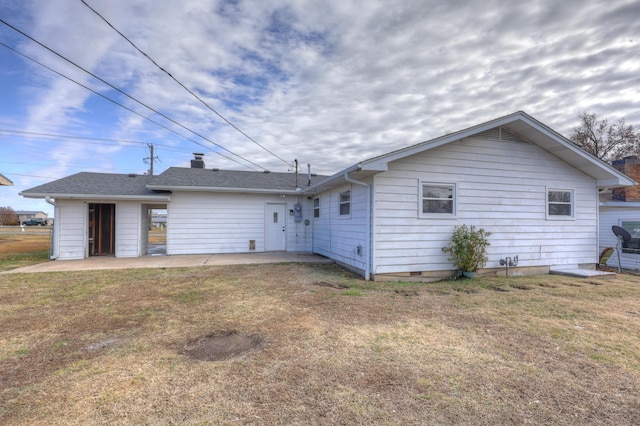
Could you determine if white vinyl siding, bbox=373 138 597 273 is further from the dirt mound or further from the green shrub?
the dirt mound

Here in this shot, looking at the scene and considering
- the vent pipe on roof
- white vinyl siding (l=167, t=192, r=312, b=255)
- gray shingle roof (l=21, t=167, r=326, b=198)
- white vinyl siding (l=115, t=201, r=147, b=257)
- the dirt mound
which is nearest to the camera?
the dirt mound

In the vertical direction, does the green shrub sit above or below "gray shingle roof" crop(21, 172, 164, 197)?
below

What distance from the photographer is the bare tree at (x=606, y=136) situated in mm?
20844

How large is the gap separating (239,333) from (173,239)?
904cm

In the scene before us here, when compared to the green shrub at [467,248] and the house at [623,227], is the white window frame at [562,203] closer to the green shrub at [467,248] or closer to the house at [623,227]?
the house at [623,227]

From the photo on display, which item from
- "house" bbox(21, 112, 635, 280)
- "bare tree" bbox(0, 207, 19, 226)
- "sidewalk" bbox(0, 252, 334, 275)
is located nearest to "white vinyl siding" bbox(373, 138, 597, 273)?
"house" bbox(21, 112, 635, 280)

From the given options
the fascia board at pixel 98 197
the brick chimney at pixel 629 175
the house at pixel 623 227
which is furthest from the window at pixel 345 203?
the brick chimney at pixel 629 175

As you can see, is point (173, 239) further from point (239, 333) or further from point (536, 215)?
point (536, 215)

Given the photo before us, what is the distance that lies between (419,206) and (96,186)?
1124 cm

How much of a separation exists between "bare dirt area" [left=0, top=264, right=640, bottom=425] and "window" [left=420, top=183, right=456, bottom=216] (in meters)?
2.31

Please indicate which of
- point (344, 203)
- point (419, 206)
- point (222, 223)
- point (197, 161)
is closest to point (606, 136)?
point (419, 206)

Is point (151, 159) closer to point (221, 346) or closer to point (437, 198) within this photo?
point (437, 198)

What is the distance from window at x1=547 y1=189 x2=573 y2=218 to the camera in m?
8.73

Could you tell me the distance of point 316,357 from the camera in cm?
321
